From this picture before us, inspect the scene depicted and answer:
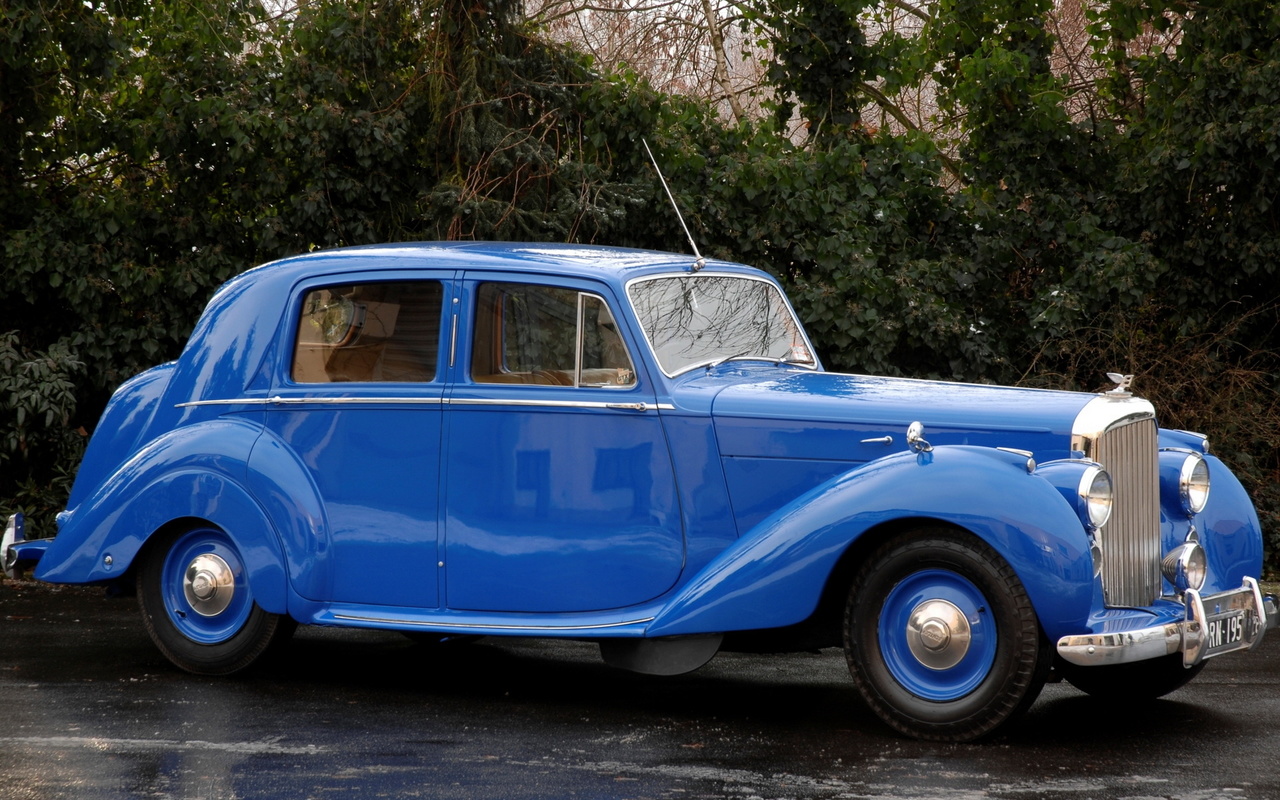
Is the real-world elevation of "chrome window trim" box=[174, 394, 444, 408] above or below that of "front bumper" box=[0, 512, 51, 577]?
above

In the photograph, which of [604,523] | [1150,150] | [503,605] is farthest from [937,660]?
[1150,150]

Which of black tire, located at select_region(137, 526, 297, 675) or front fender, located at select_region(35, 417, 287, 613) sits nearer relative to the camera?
front fender, located at select_region(35, 417, 287, 613)

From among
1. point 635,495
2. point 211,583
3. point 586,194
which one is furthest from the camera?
point 586,194

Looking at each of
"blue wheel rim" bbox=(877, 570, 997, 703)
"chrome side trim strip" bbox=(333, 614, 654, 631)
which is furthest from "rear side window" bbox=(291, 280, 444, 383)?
"blue wheel rim" bbox=(877, 570, 997, 703)

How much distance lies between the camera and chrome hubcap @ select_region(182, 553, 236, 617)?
5684 millimetres

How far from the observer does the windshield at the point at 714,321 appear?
5289 millimetres

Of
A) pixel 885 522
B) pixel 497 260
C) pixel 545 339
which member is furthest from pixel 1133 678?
pixel 497 260

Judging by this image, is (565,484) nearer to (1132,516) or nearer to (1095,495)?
(1095,495)

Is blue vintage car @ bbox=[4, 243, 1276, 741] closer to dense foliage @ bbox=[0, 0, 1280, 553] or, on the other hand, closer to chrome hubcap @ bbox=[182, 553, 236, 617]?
chrome hubcap @ bbox=[182, 553, 236, 617]

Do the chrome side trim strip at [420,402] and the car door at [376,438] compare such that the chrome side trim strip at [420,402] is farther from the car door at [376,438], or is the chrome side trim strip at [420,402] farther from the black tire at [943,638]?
the black tire at [943,638]

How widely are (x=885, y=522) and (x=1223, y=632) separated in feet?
3.88

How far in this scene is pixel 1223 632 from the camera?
14.8 feet

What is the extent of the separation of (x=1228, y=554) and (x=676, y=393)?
2179 mm

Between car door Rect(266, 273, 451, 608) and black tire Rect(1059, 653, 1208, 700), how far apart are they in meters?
2.57
